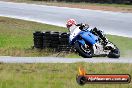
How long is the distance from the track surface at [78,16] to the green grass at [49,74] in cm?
1373

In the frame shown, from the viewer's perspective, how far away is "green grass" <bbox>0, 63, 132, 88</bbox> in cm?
1117

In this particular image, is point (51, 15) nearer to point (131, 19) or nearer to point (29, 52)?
point (131, 19)

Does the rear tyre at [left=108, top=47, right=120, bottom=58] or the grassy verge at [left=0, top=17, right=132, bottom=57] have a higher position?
the rear tyre at [left=108, top=47, right=120, bottom=58]

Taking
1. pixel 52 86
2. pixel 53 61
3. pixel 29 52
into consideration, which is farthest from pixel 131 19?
pixel 52 86

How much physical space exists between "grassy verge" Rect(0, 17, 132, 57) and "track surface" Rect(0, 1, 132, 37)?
2245 millimetres

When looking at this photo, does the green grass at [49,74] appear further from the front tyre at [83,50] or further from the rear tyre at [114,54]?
the rear tyre at [114,54]

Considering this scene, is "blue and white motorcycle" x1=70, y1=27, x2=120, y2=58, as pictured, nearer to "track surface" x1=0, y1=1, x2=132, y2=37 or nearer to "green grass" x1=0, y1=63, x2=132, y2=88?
"green grass" x1=0, y1=63, x2=132, y2=88

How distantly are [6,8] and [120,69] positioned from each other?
34795mm

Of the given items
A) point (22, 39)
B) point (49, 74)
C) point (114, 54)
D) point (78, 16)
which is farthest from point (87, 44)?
point (78, 16)

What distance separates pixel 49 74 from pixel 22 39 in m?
12.6

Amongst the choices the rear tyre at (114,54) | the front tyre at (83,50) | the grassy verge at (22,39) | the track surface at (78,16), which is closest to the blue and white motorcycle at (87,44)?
the front tyre at (83,50)

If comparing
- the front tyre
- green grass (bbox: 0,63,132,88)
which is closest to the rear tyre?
green grass (bbox: 0,63,132,88)

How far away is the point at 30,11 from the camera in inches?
1746

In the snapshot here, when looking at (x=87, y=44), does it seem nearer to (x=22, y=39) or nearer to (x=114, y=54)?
(x=114, y=54)
